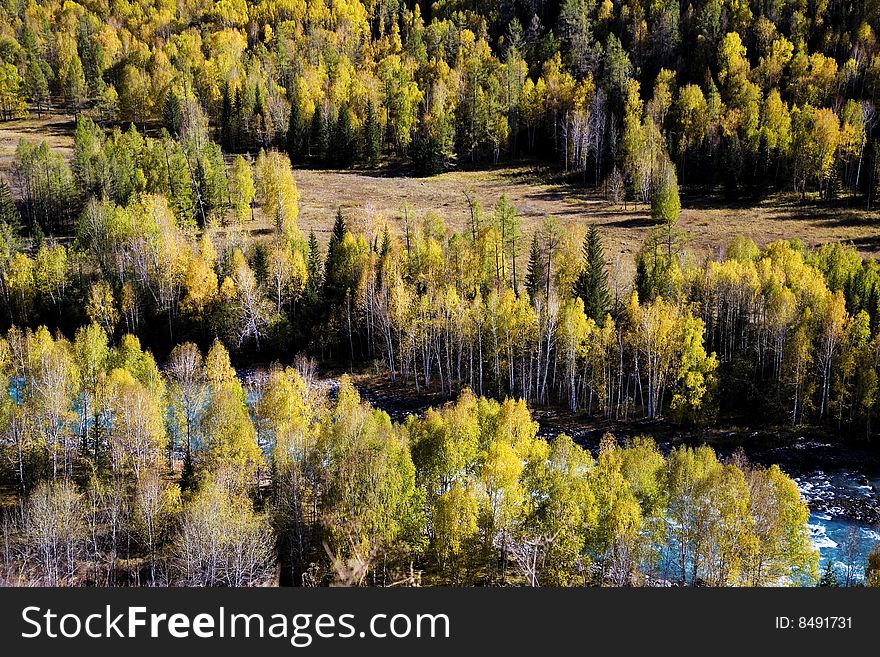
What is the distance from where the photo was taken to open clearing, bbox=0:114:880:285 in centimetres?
12688

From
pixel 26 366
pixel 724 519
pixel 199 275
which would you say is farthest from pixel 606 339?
pixel 26 366

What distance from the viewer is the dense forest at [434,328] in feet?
189

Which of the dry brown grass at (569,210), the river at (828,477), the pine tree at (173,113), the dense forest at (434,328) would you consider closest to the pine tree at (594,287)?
the dense forest at (434,328)

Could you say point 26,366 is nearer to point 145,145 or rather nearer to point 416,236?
point 416,236

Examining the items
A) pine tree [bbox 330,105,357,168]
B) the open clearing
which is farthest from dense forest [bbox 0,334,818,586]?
pine tree [bbox 330,105,357,168]

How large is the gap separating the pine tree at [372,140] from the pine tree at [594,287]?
81.4 metres

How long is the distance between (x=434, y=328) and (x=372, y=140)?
83.4 meters

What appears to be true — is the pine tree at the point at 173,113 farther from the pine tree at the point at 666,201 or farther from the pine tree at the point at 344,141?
the pine tree at the point at 666,201

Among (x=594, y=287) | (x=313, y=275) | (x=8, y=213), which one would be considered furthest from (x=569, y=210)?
(x=8, y=213)

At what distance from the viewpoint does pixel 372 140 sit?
167875mm

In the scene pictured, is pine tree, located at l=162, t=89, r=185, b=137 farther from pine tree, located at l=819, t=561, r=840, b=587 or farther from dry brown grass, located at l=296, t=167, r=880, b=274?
pine tree, located at l=819, t=561, r=840, b=587

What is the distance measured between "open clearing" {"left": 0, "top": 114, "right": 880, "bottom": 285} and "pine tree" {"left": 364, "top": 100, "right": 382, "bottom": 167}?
4.87 meters

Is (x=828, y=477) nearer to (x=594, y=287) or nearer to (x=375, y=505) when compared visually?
(x=594, y=287)

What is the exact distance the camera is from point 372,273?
99875 mm
